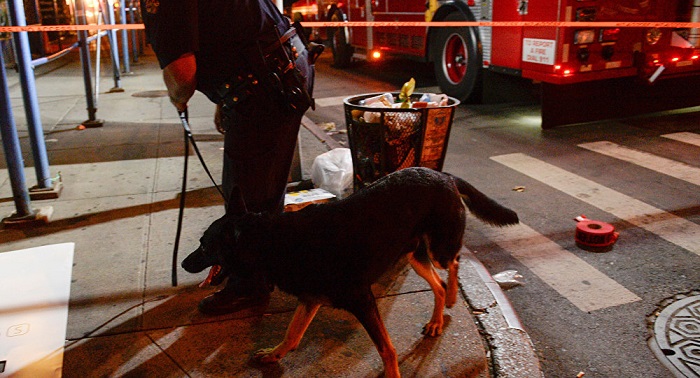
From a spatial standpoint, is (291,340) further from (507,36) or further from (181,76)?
(507,36)

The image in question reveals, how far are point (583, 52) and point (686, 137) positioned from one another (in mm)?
1580

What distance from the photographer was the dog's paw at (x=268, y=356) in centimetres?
269

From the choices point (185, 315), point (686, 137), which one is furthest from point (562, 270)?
point (686, 137)

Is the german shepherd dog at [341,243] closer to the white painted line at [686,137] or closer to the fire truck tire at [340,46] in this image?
the white painted line at [686,137]

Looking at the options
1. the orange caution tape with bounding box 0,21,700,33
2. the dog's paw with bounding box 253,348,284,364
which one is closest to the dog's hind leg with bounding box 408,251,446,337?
the dog's paw with bounding box 253,348,284,364

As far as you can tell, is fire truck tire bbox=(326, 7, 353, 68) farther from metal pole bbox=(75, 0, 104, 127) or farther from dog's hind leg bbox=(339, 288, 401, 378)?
dog's hind leg bbox=(339, 288, 401, 378)

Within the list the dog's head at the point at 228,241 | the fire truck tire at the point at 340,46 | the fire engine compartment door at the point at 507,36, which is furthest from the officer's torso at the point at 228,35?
the fire truck tire at the point at 340,46

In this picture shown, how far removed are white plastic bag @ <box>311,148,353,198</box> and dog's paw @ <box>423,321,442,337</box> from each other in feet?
6.57

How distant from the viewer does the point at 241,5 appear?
9.12ft

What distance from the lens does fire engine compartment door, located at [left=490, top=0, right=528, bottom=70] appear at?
7.25 m

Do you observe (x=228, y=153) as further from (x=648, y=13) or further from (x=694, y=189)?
(x=648, y=13)

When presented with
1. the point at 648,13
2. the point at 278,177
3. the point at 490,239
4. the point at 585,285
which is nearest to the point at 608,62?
the point at 648,13

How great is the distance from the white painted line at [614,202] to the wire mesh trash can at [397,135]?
5.33 feet

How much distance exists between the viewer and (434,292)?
2973 mm
